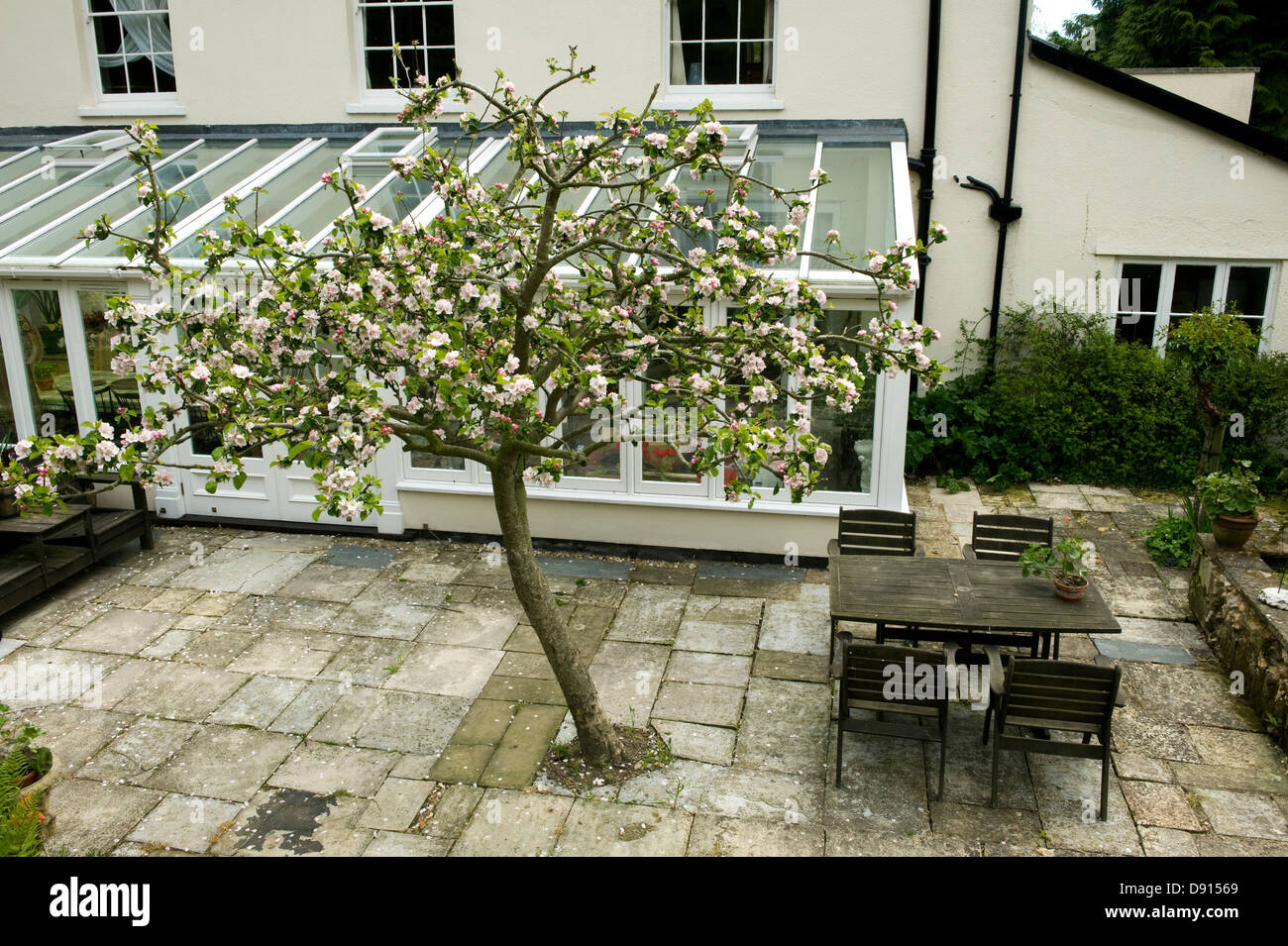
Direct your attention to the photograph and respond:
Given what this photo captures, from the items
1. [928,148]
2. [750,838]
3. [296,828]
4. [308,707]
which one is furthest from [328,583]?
[928,148]

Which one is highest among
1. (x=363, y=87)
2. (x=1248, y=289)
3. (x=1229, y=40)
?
(x=1229, y=40)

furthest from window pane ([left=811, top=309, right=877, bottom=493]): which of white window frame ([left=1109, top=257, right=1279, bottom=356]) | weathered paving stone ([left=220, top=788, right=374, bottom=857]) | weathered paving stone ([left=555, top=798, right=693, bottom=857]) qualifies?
weathered paving stone ([left=220, top=788, right=374, bottom=857])

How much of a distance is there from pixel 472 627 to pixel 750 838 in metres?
3.30

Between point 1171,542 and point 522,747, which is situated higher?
point 1171,542

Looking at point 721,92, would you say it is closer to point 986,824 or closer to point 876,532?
point 876,532

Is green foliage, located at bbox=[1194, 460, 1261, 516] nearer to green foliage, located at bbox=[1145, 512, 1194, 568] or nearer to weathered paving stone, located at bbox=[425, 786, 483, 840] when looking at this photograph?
green foliage, located at bbox=[1145, 512, 1194, 568]

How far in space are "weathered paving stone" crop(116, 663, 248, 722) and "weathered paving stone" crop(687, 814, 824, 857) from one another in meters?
3.56

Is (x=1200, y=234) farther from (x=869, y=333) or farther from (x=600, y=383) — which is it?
(x=600, y=383)

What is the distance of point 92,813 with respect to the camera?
5672 millimetres

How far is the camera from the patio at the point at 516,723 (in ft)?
17.9

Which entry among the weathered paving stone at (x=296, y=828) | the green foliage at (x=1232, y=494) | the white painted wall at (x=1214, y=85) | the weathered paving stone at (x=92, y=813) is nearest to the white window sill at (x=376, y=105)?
the weathered paving stone at (x=92, y=813)

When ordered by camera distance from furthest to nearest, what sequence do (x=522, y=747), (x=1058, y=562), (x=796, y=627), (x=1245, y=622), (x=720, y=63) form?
(x=720, y=63)
(x=796, y=627)
(x=1245, y=622)
(x=1058, y=562)
(x=522, y=747)

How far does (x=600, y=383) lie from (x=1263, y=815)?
14.7 feet

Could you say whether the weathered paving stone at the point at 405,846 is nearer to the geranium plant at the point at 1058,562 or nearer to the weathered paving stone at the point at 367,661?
the weathered paving stone at the point at 367,661
